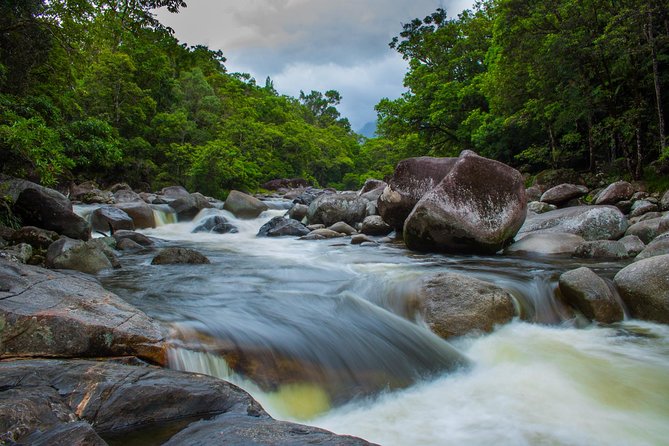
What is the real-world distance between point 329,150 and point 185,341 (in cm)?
4982

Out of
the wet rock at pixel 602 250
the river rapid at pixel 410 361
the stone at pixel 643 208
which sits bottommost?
the river rapid at pixel 410 361

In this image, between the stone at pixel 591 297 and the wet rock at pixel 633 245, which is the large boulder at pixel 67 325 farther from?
the wet rock at pixel 633 245

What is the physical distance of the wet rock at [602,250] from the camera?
7.76m

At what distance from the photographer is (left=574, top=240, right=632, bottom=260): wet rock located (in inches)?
306

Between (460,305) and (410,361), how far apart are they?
41.0 inches

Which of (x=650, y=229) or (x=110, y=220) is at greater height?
(x=650, y=229)

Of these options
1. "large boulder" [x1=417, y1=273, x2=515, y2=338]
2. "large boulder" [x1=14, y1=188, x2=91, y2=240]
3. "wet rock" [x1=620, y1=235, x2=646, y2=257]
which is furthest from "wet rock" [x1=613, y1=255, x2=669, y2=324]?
"large boulder" [x1=14, y1=188, x2=91, y2=240]

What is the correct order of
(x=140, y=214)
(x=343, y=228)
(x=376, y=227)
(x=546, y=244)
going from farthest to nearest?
(x=140, y=214)
(x=343, y=228)
(x=376, y=227)
(x=546, y=244)

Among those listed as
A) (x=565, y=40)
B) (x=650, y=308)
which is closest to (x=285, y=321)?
(x=650, y=308)

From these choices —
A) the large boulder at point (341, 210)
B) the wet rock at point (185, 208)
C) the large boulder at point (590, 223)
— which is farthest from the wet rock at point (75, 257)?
the large boulder at point (590, 223)

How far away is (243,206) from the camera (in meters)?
16.9

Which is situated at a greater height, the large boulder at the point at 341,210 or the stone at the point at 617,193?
the stone at the point at 617,193

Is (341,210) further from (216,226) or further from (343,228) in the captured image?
(216,226)

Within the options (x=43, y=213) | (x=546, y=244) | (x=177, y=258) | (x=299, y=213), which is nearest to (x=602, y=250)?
(x=546, y=244)
